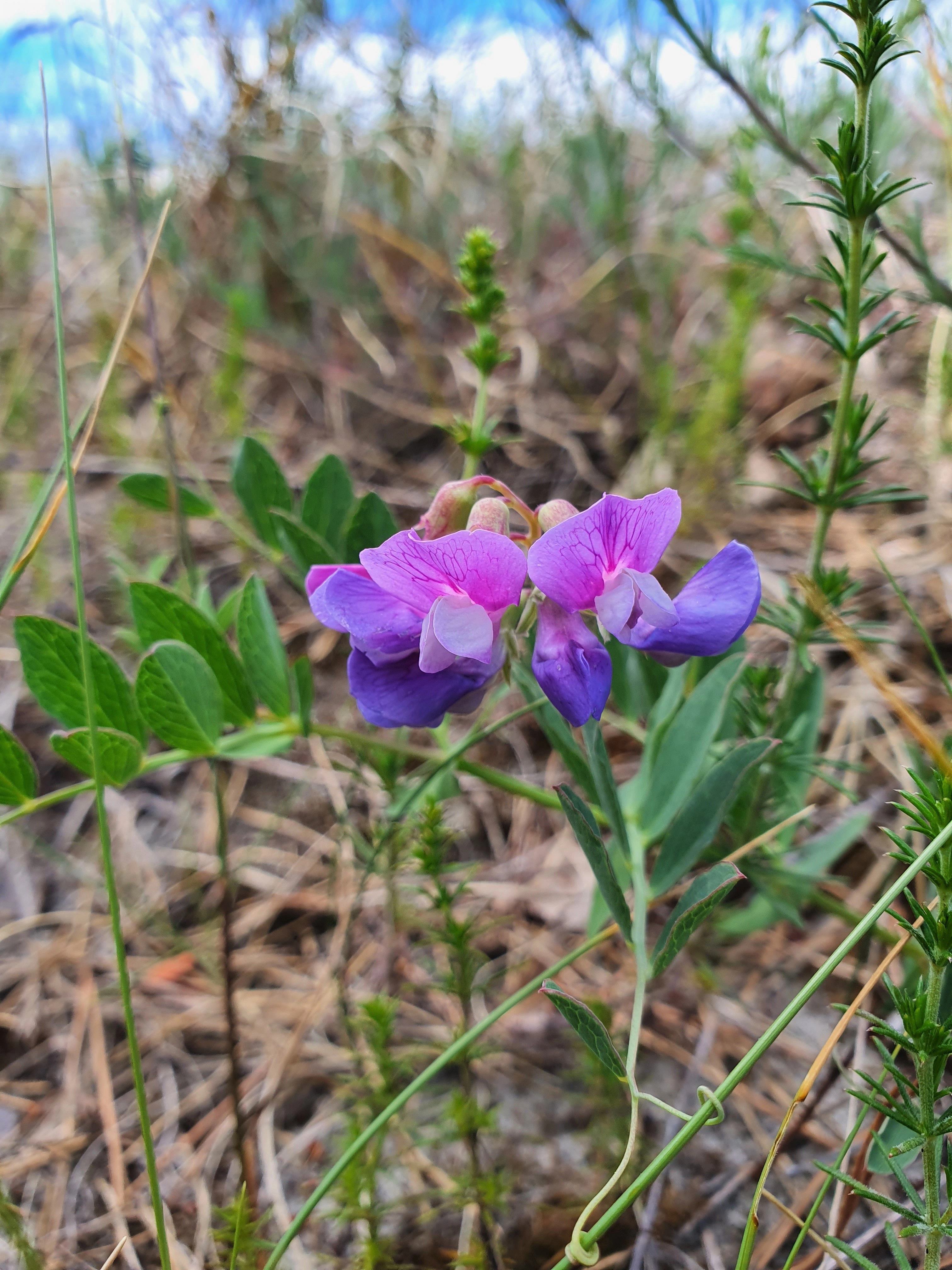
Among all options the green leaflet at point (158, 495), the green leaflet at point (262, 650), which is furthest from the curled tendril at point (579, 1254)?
the green leaflet at point (158, 495)

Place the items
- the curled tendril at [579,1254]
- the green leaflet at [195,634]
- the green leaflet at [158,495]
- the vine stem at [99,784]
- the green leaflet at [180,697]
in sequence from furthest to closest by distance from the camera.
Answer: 1. the green leaflet at [158,495]
2. the green leaflet at [195,634]
3. the green leaflet at [180,697]
4. the vine stem at [99,784]
5. the curled tendril at [579,1254]

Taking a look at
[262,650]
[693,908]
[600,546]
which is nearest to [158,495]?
[262,650]

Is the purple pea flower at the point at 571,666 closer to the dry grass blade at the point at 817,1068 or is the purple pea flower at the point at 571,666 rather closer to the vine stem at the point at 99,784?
the dry grass blade at the point at 817,1068

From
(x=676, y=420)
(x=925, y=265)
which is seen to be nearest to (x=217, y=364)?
(x=676, y=420)

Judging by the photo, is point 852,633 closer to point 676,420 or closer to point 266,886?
point 266,886

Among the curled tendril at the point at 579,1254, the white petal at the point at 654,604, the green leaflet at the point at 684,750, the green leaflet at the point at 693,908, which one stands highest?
the white petal at the point at 654,604
